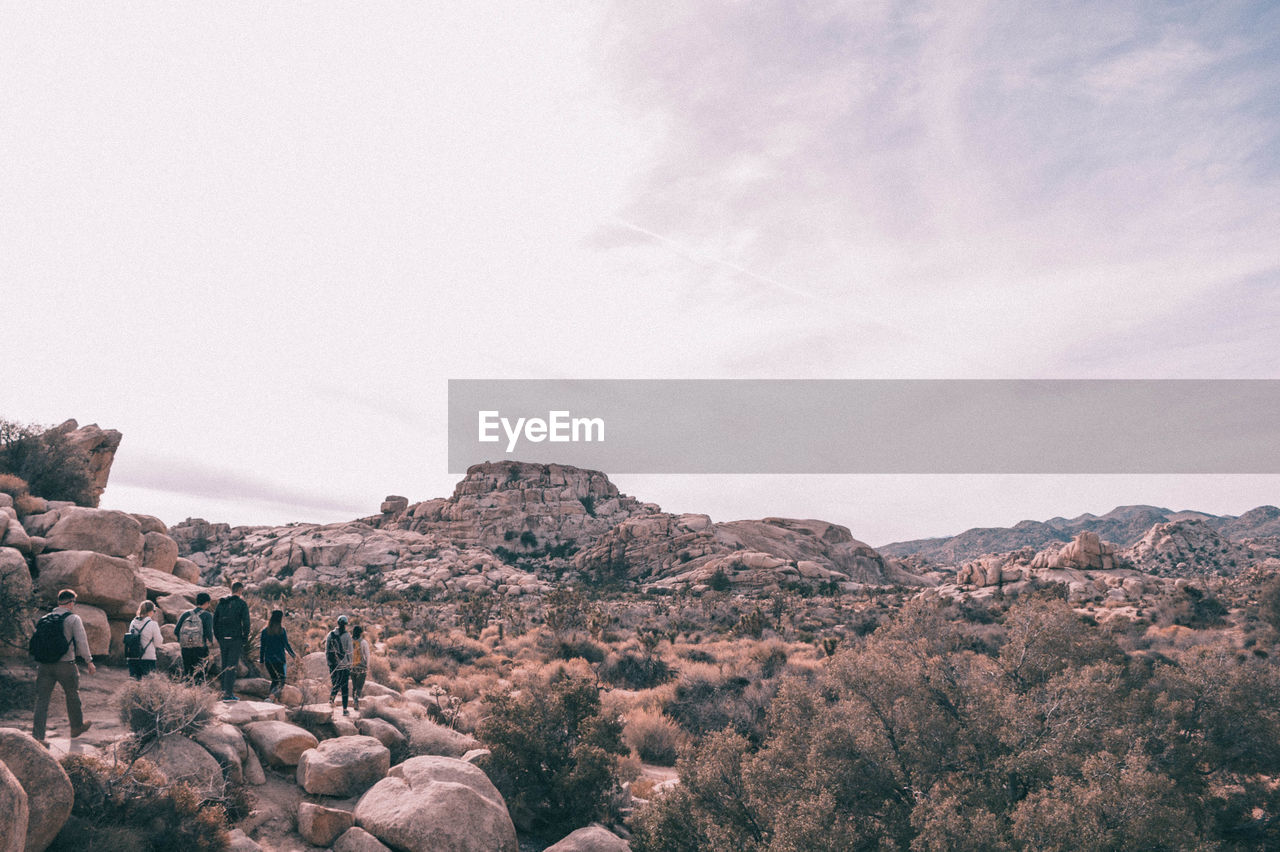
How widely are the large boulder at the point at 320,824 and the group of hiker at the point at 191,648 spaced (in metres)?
2.99

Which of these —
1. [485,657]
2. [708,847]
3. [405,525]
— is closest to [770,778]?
[708,847]

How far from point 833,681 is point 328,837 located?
22.2 feet

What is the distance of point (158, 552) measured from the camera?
46.9 feet

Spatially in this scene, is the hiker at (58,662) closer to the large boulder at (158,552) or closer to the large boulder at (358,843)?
the large boulder at (358,843)

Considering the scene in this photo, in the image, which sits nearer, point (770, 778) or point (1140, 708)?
point (770, 778)

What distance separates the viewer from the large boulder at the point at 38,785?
555 centimetres

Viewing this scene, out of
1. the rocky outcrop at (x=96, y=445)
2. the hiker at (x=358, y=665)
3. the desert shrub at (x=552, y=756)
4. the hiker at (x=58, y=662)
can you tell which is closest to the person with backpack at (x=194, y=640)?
the hiker at (x=58, y=662)

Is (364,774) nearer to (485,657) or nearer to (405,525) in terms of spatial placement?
(485,657)

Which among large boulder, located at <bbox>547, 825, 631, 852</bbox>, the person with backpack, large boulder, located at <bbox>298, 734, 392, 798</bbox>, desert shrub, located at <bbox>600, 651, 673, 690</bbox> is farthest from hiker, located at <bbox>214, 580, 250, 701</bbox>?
desert shrub, located at <bbox>600, 651, 673, 690</bbox>

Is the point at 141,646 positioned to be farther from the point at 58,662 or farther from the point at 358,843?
the point at 358,843

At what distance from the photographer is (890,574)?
280 feet

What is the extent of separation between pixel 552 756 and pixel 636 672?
388 inches

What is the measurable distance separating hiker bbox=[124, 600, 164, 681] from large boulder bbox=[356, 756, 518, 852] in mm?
4152

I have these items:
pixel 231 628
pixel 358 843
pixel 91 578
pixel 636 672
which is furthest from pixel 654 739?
pixel 91 578
